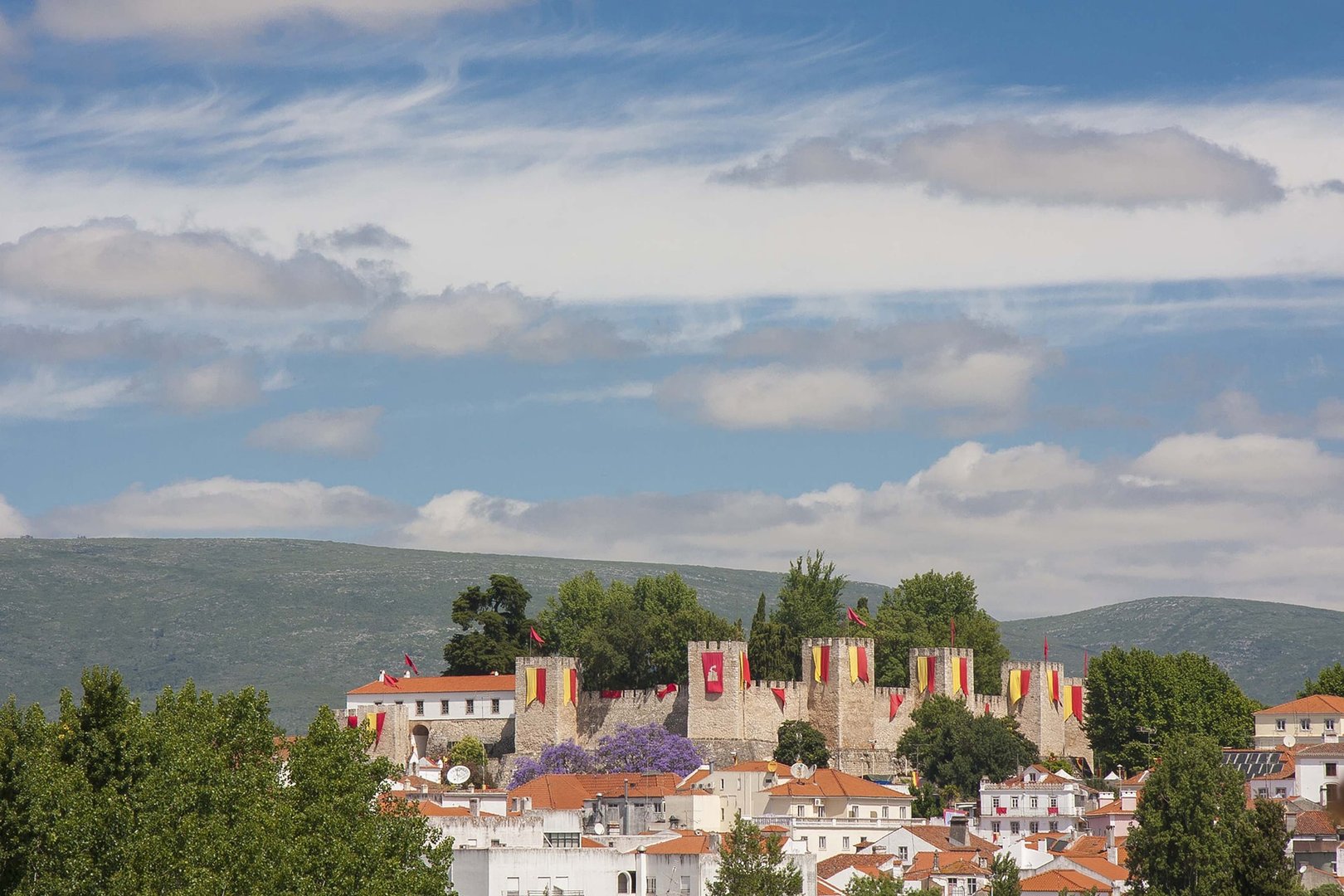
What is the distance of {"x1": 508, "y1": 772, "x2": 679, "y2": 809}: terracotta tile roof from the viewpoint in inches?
3282

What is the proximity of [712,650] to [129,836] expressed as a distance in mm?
50114

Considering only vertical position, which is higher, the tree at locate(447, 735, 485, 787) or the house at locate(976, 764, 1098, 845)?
the tree at locate(447, 735, 485, 787)

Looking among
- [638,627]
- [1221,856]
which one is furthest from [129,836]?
[638,627]

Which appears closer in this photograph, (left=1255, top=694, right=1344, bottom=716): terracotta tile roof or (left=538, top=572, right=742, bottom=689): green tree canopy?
(left=538, top=572, right=742, bottom=689): green tree canopy

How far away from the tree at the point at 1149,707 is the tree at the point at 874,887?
28.9 meters

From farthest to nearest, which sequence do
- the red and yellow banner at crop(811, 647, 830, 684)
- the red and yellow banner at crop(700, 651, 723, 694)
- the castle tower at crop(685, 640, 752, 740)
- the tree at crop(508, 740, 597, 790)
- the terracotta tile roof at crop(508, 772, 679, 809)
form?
the red and yellow banner at crop(811, 647, 830, 684) < the red and yellow banner at crop(700, 651, 723, 694) < the castle tower at crop(685, 640, 752, 740) < the tree at crop(508, 740, 597, 790) < the terracotta tile roof at crop(508, 772, 679, 809)

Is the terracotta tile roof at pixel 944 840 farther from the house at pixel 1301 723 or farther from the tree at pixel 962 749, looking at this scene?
the house at pixel 1301 723

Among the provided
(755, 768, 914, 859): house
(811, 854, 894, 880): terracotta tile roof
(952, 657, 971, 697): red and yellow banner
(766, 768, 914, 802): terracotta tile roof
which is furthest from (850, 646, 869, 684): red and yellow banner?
(811, 854, 894, 880): terracotta tile roof

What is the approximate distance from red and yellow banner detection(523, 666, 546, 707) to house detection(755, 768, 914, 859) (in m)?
12.0

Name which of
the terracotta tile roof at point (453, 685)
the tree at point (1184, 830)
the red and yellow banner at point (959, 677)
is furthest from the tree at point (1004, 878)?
the terracotta tile roof at point (453, 685)

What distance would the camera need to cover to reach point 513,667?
10725 cm

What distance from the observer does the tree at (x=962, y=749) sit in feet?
310

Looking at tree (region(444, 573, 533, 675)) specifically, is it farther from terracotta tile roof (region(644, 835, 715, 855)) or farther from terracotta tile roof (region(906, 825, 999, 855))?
terracotta tile roof (region(644, 835, 715, 855))

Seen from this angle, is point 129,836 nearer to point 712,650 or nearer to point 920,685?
point 712,650
